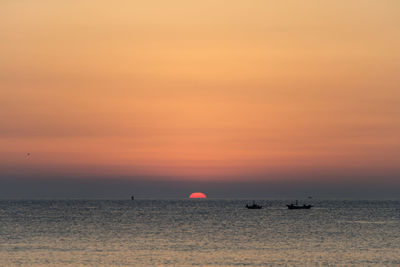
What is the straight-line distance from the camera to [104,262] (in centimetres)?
6962

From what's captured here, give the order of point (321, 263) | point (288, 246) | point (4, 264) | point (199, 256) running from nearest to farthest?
point (4, 264)
point (321, 263)
point (199, 256)
point (288, 246)

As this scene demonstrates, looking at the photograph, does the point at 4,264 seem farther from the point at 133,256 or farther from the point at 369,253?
the point at 369,253

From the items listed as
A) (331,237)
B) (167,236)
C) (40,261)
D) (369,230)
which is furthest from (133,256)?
(369,230)

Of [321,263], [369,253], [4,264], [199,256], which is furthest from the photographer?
[369,253]

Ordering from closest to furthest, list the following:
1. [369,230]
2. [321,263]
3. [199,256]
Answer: [321,263]
[199,256]
[369,230]

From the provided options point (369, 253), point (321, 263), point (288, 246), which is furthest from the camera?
point (288, 246)

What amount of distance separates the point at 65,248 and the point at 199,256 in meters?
19.7

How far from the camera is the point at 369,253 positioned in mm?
82625

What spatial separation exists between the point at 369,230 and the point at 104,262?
2804 inches

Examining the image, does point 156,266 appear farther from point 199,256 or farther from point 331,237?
point 331,237

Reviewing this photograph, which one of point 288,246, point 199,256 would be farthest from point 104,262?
point 288,246

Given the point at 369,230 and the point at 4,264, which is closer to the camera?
the point at 4,264

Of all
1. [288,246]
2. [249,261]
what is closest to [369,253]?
[288,246]

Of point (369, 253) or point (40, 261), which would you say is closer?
point (40, 261)
